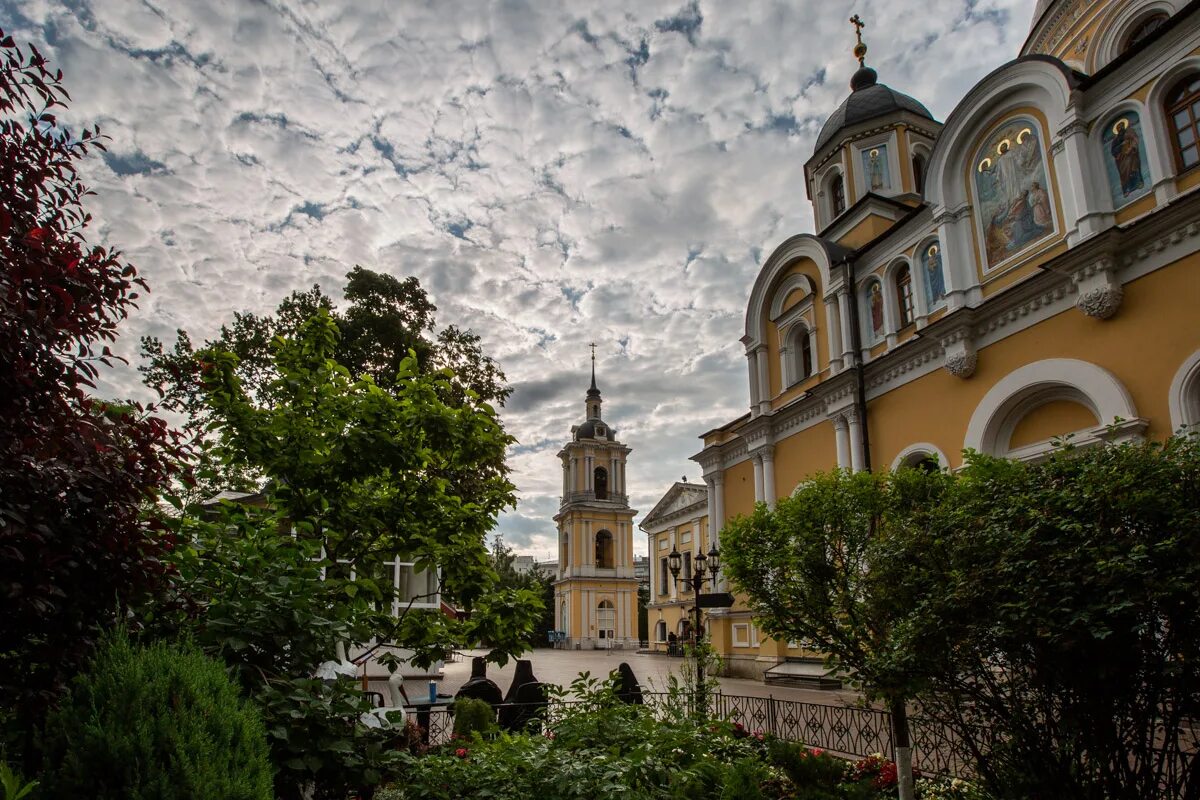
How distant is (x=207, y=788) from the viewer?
8.33 feet

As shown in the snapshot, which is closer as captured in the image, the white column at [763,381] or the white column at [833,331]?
the white column at [833,331]

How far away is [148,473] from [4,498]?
0.64m

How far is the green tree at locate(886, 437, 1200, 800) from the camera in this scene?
13.5ft

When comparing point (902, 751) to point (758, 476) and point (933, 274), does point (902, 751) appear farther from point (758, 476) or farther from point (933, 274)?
point (758, 476)

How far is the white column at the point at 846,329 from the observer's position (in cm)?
1762

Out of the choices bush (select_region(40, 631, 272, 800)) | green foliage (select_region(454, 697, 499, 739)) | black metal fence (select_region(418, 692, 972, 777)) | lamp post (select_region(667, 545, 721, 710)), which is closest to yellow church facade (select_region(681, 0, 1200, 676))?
lamp post (select_region(667, 545, 721, 710))

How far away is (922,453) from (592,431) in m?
43.3

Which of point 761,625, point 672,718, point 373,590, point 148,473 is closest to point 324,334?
point 373,590

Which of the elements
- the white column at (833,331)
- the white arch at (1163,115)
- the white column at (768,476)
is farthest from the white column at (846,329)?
the white arch at (1163,115)

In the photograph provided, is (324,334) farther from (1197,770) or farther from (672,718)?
(1197,770)

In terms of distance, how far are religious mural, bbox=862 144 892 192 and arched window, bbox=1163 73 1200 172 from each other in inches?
370

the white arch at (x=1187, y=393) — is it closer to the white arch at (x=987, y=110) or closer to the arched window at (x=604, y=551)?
the white arch at (x=987, y=110)

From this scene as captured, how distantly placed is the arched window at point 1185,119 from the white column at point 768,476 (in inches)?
464

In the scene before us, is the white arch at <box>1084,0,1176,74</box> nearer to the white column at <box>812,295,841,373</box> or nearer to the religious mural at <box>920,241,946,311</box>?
the religious mural at <box>920,241,946,311</box>
